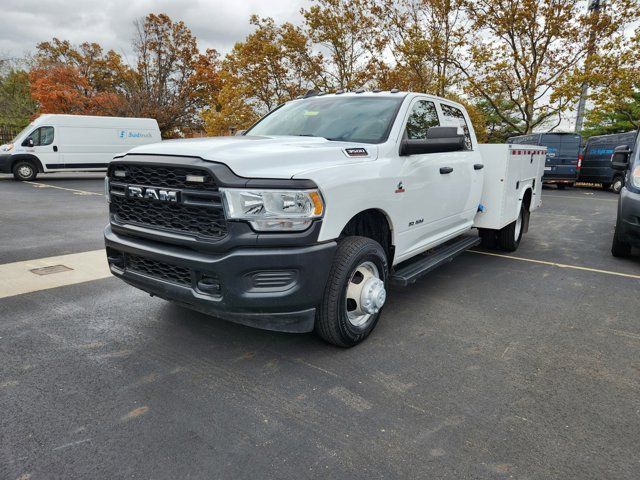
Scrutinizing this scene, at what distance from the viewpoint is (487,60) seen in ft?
72.1

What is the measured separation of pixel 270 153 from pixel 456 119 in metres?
3.13

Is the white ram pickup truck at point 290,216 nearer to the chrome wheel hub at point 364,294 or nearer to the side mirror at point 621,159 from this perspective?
the chrome wheel hub at point 364,294

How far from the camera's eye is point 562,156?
1725 cm

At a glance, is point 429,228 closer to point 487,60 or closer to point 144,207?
point 144,207

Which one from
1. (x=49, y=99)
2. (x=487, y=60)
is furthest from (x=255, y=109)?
(x=49, y=99)

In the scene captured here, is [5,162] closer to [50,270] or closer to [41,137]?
[41,137]

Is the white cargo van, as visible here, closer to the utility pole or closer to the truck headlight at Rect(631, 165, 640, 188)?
the truck headlight at Rect(631, 165, 640, 188)

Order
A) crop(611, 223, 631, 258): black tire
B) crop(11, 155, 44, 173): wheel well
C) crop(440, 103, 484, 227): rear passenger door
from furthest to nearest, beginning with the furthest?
crop(11, 155, 44, 173): wheel well, crop(611, 223, 631, 258): black tire, crop(440, 103, 484, 227): rear passenger door

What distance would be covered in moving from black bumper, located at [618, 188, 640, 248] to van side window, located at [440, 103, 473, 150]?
7.33 ft

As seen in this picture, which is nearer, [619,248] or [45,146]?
[619,248]

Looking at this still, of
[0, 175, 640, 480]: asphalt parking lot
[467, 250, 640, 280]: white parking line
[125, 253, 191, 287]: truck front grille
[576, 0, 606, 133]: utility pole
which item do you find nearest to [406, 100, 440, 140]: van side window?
[0, 175, 640, 480]: asphalt parking lot

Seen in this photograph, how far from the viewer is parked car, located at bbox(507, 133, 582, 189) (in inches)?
666

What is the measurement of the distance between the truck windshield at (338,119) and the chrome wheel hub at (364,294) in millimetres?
1089

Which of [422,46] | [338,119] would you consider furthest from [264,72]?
[338,119]
